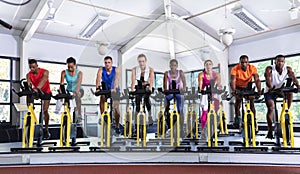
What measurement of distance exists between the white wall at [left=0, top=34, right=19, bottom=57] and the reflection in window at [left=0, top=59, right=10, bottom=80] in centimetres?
19

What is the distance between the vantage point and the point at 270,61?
27.4 ft

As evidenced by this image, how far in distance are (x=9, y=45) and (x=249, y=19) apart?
6.56 metres

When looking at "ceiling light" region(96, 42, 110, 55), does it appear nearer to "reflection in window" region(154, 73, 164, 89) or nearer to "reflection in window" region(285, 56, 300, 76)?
"reflection in window" region(154, 73, 164, 89)

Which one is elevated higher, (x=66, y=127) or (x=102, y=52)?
(x=102, y=52)

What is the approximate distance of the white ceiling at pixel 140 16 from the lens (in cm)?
681

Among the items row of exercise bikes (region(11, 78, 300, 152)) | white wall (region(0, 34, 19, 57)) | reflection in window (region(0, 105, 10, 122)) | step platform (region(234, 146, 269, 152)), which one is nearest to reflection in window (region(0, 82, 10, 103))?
reflection in window (region(0, 105, 10, 122))

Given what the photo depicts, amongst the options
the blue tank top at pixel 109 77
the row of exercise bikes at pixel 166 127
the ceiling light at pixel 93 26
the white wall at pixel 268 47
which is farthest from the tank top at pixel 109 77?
the white wall at pixel 268 47

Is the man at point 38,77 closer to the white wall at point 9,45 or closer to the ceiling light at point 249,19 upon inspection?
the white wall at point 9,45

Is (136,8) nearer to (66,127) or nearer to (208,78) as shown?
(208,78)

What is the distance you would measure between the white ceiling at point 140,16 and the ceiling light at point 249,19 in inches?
4.2

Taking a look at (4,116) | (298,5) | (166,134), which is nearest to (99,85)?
A: (166,134)

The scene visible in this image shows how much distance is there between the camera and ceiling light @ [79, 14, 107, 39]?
24.7 ft

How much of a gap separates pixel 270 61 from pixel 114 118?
5.89 meters

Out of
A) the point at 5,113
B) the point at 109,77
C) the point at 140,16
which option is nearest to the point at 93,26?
the point at 140,16
